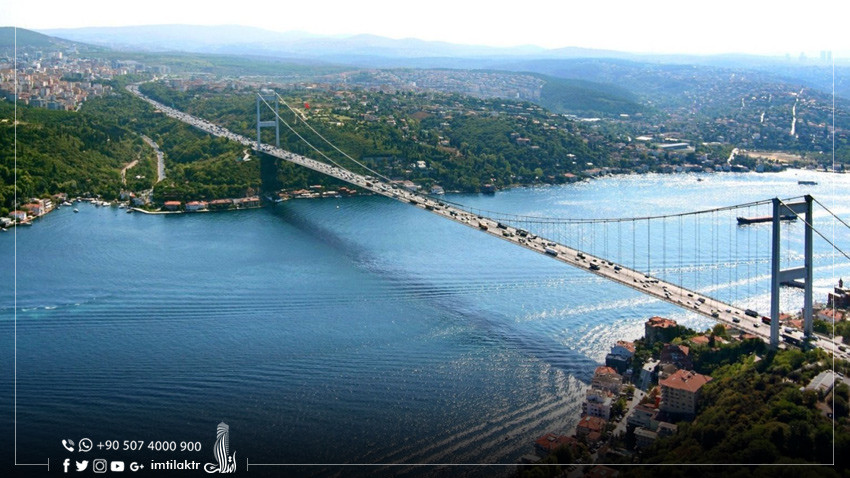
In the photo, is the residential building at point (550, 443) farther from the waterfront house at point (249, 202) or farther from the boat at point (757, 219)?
the waterfront house at point (249, 202)

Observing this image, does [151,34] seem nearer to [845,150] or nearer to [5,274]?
[845,150]

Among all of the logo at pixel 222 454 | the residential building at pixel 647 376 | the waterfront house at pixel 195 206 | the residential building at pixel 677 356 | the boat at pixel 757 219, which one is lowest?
the logo at pixel 222 454

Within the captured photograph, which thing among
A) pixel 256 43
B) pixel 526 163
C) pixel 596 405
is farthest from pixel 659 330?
pixel 256 43

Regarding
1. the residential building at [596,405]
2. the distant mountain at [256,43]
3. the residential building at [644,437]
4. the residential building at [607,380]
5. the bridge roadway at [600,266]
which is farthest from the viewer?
the distant mountain at [256,43]

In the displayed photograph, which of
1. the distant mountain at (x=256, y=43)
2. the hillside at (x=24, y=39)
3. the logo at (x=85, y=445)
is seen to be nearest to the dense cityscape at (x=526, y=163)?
the hillside at (x=24, y=39)

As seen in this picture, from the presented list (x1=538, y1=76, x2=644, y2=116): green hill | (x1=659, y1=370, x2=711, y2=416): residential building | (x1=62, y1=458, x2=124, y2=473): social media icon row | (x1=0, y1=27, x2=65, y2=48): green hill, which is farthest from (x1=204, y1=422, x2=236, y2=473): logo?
(x1=0, y1=27, x2=65, y2=48): green hill

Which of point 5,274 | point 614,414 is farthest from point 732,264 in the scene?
point 5,274
